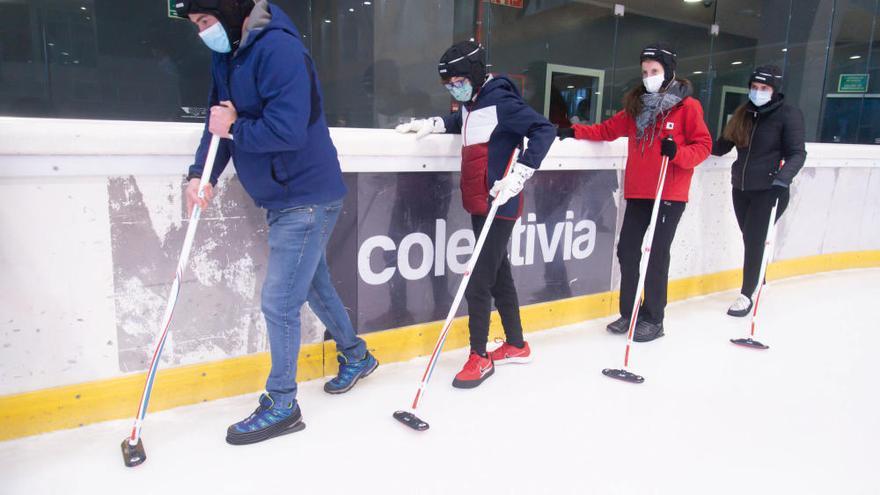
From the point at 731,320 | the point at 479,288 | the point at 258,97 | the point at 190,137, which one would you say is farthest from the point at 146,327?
the point at 731,320

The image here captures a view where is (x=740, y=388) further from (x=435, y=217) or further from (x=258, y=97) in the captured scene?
(x=258, y=97)

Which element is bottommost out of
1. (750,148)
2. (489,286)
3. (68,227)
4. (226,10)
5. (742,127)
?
(489,286)

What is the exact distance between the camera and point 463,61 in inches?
80.0

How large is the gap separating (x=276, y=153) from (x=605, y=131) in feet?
6.27

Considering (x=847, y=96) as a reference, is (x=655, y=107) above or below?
below

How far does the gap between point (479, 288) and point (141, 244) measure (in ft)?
4.05

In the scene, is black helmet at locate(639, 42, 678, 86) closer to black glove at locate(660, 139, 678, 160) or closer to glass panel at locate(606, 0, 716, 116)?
black glove at locate(660, 139, 678, 160)

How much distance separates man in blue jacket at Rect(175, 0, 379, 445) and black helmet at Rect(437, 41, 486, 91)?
54 cm

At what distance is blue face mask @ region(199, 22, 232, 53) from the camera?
5.08 feet

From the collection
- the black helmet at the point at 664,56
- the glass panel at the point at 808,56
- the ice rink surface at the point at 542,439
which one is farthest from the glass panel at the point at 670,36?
the ice rink surface at the point at 542,439

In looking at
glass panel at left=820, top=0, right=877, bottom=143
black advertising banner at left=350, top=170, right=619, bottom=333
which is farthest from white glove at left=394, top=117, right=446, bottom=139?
glass panel at left=820, top=0, right=877, bottom=143

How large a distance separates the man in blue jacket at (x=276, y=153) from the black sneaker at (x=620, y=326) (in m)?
1.68

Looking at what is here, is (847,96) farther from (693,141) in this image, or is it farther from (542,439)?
(542,439)

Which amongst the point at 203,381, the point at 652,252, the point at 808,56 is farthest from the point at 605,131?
the point at 808,56
